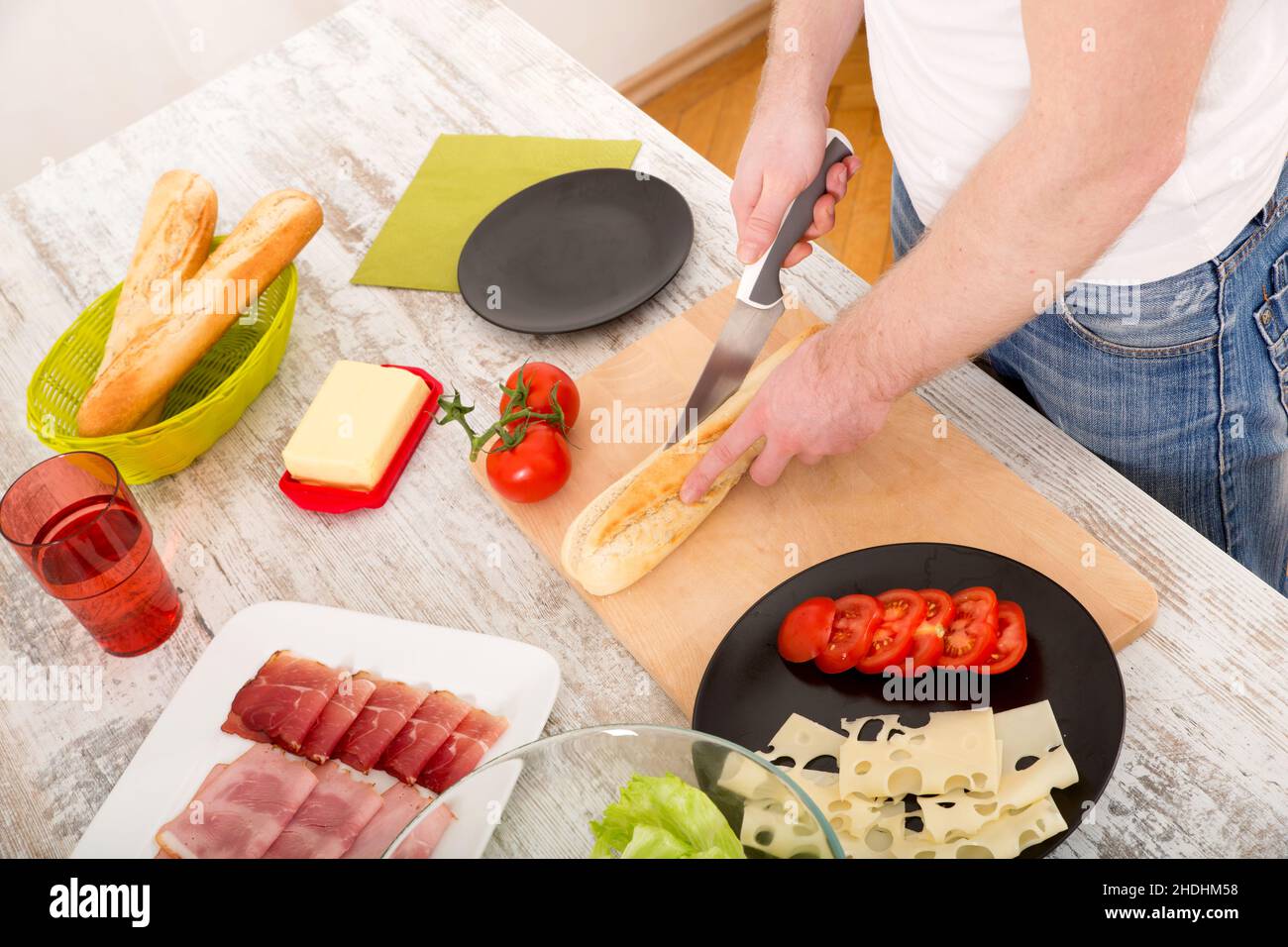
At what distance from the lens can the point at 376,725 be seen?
103 centimetres

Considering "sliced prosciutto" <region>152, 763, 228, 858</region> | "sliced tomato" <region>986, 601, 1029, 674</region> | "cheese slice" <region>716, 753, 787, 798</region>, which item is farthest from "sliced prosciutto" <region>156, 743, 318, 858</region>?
"sliced tomato" <region>986, 601, 1029, 674</region>

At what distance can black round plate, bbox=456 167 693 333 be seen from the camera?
4.62 feet

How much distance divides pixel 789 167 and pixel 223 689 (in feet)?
2.97

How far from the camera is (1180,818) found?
891 millimetres

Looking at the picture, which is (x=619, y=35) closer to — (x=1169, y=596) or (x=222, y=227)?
(x=222, y=227)

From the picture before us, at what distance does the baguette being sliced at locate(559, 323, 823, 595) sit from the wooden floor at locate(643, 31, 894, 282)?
6.15 feet

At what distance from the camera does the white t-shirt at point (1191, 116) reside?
98 centimetres

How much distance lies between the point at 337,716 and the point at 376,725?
4cm

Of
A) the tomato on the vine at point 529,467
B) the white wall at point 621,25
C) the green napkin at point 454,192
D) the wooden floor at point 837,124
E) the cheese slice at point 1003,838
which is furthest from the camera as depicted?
the white wall at point 621,25

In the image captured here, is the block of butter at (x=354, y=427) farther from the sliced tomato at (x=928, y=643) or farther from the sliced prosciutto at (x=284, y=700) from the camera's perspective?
the sliced tomato at (x=928, y=643)

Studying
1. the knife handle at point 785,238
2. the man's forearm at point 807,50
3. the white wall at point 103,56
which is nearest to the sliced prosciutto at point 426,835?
the knife handle at point 785,238

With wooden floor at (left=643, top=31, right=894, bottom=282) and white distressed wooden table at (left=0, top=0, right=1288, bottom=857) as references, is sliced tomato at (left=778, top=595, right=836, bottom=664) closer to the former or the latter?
white distressed wooden table at (left=0, top=0, right=1288, bottom=857)

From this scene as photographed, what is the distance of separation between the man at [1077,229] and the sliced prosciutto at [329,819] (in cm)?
46

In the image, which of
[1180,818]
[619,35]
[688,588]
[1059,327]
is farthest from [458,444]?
[619,35]
